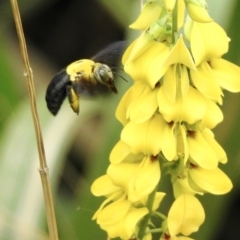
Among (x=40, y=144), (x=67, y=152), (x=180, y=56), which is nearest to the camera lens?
(x=180, y=56)

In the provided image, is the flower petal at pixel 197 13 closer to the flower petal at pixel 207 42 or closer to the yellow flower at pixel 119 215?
the flower petal at pixel 207 42

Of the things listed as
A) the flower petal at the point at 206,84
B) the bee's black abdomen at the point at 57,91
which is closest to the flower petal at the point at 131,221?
the flower petal at the point at 206,84

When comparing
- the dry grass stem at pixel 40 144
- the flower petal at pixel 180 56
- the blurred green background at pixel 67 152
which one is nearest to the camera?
the flower petal at pixel 180 56

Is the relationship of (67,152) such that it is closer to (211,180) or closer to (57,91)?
(57,91)

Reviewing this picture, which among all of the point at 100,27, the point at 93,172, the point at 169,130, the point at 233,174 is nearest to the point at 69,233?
the point at 93,172

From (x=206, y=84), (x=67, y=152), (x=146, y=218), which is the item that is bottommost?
(x=67, y=152)

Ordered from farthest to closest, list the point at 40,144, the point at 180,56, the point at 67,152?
the point at 67,152 < the point at 40,144 < the point at 180,56

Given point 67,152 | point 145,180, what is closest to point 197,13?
point 145,180
